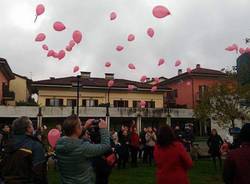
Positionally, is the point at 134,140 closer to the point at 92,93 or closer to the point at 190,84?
the point at 92,93

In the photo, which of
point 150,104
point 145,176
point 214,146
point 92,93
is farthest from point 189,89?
point 145,176

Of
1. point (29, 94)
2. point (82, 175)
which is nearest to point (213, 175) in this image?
point (82, 175)

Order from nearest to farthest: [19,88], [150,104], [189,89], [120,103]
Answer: [120,103], [150,104], [189,89], [19,88]

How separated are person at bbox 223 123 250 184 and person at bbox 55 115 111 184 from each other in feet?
4.44

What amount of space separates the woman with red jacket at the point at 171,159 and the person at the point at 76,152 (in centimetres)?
146

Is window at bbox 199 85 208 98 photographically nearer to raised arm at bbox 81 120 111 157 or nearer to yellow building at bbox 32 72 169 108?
yellow building at bbox 32 72 169 108

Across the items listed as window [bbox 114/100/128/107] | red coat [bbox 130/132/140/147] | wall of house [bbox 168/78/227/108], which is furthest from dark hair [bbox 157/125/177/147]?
wall of house [bbox 168/78/227/108]

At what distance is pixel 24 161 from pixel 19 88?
56708 mm

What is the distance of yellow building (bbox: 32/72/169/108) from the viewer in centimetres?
4984

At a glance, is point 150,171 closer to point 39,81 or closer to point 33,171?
point 33,171

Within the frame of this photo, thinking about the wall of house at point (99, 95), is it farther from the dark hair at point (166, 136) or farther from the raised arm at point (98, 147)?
the raised arm at point (98, 147)

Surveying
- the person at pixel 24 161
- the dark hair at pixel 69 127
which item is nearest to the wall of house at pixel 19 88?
the person at pixel 24 161

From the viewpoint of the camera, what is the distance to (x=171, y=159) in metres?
6.16

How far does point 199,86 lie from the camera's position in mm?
59062
